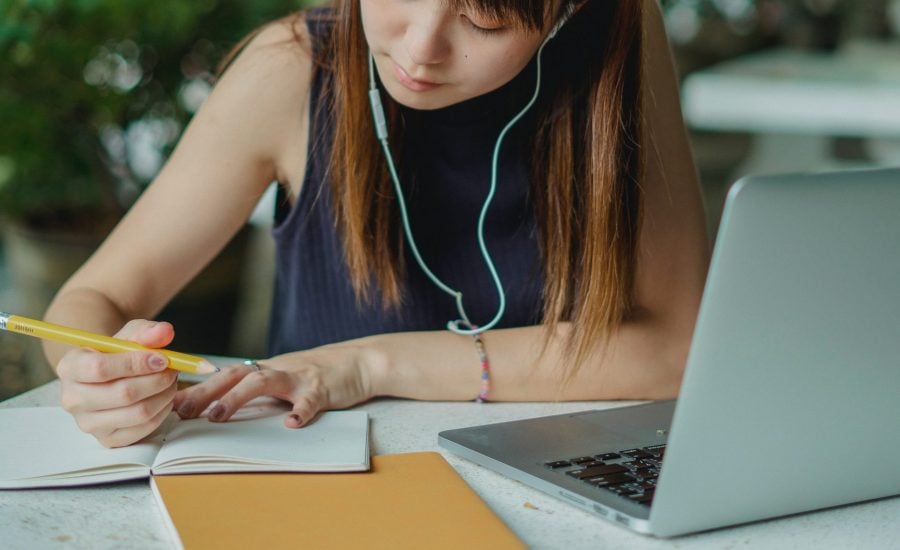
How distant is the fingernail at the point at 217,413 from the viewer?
0.86m

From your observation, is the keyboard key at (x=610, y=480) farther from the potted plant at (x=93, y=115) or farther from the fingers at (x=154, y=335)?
the potted plant at (x=93, y=115)

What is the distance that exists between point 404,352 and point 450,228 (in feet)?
0.84

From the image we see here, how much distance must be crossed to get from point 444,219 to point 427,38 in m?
0.36

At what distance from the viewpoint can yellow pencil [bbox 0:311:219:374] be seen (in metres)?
0.77

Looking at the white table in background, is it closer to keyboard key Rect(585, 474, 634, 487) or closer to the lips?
the lips

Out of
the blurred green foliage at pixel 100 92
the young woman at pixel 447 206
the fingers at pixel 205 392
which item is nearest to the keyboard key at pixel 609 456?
the young woman at pixel 447 206

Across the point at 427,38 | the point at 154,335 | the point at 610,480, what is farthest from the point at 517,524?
the point at 427,38

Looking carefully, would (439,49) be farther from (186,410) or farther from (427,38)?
(186,410)

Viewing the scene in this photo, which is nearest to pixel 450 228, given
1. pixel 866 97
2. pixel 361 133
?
pixel 361 133

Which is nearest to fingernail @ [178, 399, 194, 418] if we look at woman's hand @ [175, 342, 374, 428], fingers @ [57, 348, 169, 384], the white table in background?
woman's hand @ [175, 342, 374, 428]

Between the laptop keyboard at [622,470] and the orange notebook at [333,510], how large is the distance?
0.08 metres

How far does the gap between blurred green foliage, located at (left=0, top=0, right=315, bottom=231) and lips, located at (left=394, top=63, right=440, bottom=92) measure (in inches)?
43.9

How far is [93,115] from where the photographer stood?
2.16m

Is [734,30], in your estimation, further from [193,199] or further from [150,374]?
[150,374]
